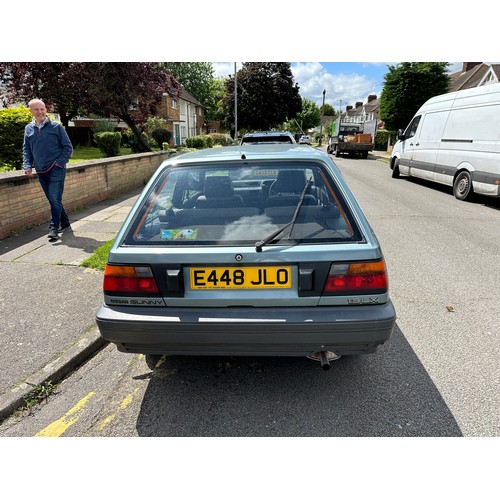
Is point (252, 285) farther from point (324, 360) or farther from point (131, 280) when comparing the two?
point (131, 280)

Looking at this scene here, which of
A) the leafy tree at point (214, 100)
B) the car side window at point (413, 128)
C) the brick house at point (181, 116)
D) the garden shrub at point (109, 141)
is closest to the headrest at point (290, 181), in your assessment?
the car side window at point (413, 128)

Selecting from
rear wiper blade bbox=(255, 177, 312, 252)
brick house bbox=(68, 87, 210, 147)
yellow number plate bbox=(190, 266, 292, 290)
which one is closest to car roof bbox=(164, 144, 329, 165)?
rear wiper blade bbox=(255, 177, 312, 252)

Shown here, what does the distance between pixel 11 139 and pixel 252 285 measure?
930 cm

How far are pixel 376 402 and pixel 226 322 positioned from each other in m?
1.16

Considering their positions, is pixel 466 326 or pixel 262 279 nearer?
pixel 262 279

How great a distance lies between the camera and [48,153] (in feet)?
17.2

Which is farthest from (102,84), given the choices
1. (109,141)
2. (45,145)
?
(45,145)

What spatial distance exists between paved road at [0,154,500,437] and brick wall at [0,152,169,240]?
12.3ft

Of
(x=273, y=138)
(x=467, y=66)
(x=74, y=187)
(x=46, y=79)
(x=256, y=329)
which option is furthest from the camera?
(x=467, y=66)

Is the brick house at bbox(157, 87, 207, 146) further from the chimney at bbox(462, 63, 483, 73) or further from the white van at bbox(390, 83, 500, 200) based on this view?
the chimney at bbox(462, 63, 483, 73)

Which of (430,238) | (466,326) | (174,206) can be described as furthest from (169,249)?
(430,238)

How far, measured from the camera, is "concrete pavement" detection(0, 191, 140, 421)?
2689mm

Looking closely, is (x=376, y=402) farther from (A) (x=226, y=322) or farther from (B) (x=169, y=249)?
(B) (x=169, y=249)

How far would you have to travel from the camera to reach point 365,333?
210 cm
